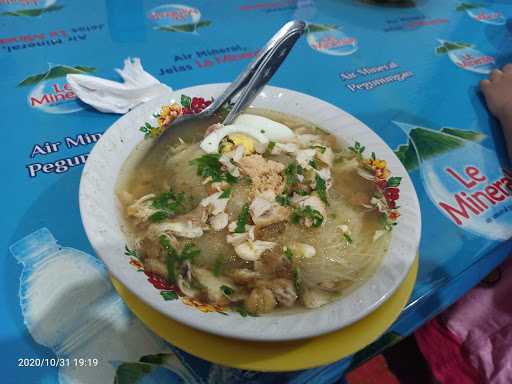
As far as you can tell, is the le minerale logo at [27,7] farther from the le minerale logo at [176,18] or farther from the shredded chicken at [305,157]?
the shredded chicken at [305,157]

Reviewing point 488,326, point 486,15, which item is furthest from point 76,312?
point 486,15

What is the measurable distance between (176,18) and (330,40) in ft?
2.38

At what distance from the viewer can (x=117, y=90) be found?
1.28 metres

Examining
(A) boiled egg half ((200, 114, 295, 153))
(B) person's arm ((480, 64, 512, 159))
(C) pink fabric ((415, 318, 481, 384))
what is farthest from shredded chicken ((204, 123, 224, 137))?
(B) person's arm ((480, 64, 512, 159))

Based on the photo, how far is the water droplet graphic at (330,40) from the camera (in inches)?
69.3

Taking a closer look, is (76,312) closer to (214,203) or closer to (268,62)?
(214,203)

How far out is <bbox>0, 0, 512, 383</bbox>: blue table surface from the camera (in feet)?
2.44

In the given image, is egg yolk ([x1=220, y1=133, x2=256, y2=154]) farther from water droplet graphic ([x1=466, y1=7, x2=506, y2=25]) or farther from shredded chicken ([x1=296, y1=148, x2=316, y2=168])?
water droplet graphic ([x1=466, y1=7, x2=506, y2=25])

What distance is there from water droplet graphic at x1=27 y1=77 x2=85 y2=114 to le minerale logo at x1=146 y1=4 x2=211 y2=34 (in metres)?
0.58

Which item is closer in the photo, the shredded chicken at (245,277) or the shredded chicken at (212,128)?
the shredded chicken at (245,277)

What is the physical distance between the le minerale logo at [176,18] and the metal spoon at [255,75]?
2.72ft

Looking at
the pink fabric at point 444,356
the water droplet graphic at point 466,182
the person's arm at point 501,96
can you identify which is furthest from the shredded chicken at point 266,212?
the person's arm at point 501,96

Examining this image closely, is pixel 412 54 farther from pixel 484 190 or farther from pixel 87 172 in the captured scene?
pixel 87 172

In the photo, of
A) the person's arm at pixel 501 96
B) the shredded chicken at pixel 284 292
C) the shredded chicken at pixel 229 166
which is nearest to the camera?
the shredded chicken at pixel 284 292
